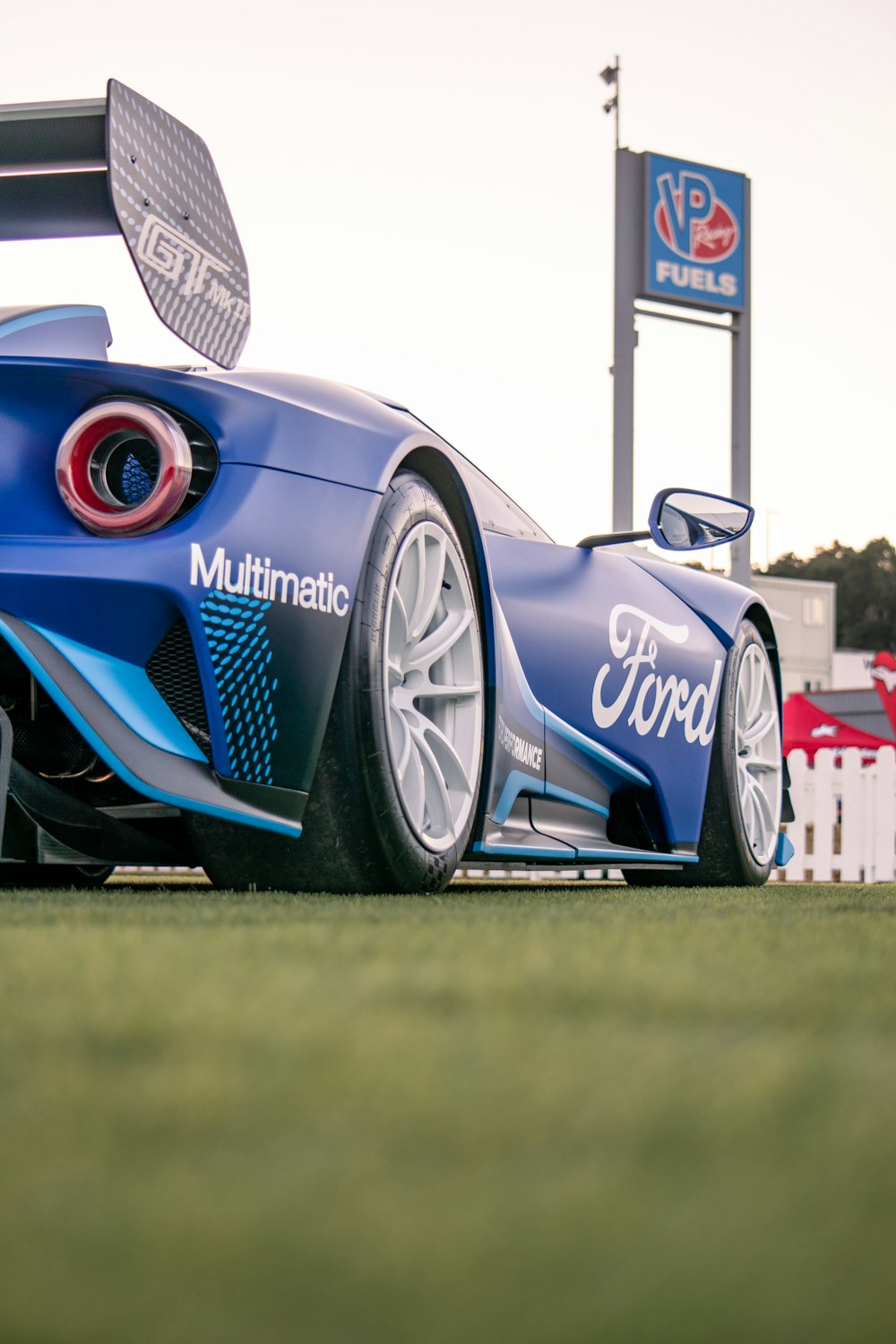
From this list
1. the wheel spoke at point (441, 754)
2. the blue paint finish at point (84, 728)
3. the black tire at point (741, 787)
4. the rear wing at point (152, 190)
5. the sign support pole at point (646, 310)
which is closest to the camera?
the blue paint finish at point (84, 728)

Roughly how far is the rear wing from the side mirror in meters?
1.72

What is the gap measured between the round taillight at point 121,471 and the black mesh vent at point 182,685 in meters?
0.22

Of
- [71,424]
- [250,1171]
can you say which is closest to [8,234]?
[71,424]

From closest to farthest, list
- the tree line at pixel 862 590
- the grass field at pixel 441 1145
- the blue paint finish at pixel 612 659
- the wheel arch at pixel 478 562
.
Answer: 1. the grass field at pixel 441 1145
2. the wheel arch at pixel 478 562
3. the blue paint finish at pixel 612 659
4. the tree line at pixel 862 590

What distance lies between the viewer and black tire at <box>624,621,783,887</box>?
5.05 metres

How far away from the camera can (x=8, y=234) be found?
3.92 meters

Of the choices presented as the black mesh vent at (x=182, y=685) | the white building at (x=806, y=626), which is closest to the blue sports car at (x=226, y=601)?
the black mesh vent at (x=182, y=685)

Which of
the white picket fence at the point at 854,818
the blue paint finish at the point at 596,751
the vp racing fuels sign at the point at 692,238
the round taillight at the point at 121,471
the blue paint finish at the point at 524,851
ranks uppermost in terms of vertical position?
the vp racing fuels sign at the point at 692,238

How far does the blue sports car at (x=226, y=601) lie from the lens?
271 cm

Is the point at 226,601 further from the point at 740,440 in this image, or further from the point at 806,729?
the point at 740,440

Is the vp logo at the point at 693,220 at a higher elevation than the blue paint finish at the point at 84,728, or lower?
higher

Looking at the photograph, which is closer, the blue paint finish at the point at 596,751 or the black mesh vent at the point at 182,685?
the black mesh vent at the point at 182,685

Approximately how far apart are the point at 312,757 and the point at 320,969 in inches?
45.8

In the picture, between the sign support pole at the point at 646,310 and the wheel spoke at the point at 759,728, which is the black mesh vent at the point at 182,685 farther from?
the sign support pole at the point at 646,310
